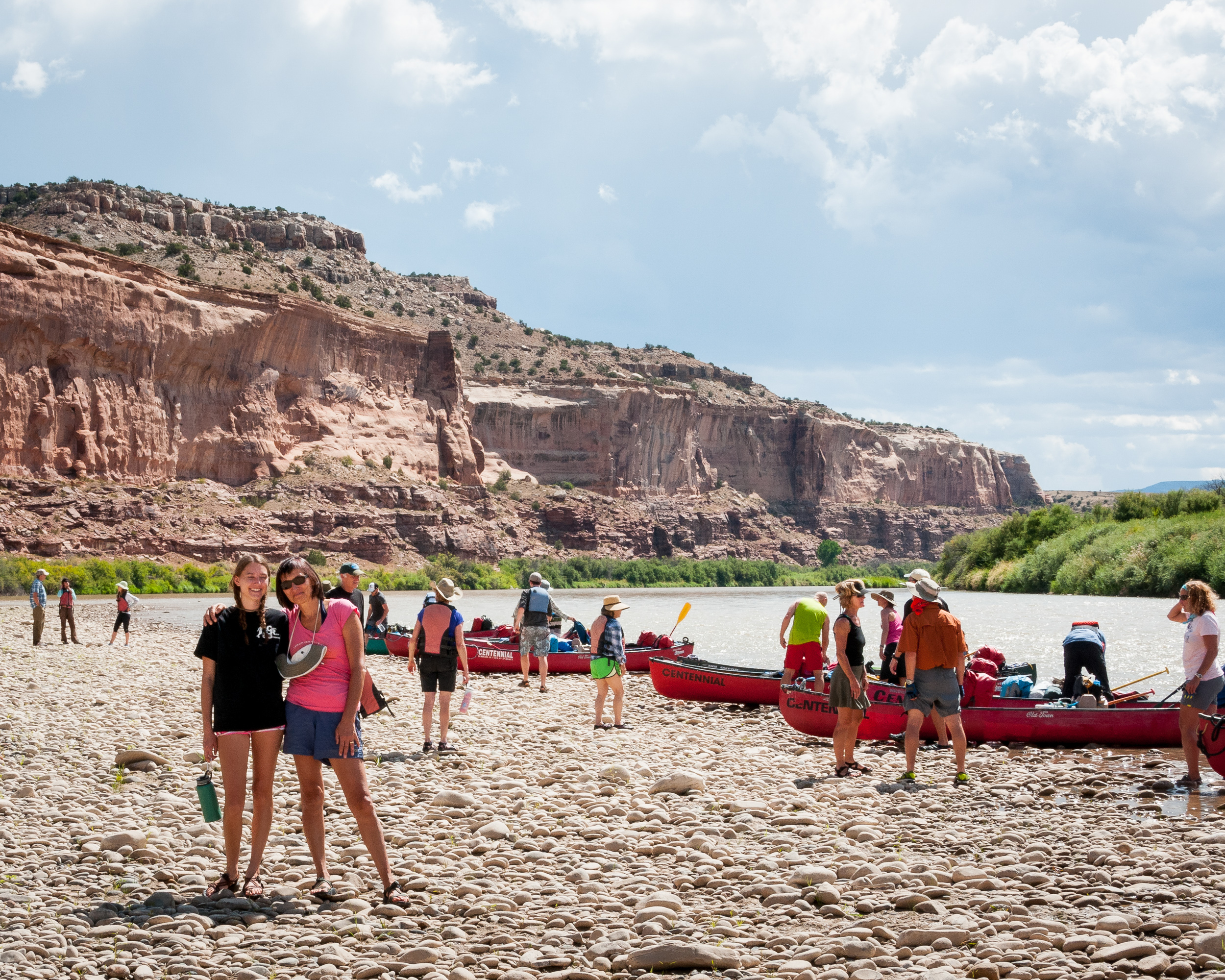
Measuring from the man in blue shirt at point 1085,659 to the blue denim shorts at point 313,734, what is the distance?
1101 centimetres

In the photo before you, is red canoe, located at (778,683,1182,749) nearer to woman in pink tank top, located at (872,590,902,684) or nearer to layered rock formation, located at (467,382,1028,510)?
woman in pink tank top, located at (872,590,902,684)

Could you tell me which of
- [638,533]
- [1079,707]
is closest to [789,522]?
[638,533]

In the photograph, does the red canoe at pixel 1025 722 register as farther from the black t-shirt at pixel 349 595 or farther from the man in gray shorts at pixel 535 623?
the black t-shirt at pixel 349 595

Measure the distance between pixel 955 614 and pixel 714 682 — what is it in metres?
30.4

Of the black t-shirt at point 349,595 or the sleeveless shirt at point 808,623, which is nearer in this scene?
the sleeveless shirt at point 808,623

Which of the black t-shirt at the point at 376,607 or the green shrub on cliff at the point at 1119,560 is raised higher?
the green shrub on cliff at the point at 1119,560

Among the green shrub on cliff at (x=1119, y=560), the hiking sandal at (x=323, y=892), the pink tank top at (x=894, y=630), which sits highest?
the green shrub on cliff at (x=1119, y=560)

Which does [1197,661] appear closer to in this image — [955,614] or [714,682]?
[714,682]

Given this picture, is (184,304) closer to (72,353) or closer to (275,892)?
(72,353)

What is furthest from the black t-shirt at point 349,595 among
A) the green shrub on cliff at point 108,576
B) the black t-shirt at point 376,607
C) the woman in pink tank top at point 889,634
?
the green shrub on cliff at point 108,576

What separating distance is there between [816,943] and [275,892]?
3.19 meters

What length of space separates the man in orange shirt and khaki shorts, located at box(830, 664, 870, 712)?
1.44 feet

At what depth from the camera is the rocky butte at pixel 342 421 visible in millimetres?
59688

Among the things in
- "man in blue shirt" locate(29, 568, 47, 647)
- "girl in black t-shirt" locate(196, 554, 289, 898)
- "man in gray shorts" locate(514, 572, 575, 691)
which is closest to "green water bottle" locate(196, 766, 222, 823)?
"girl in black t-shirt" locate(196, 554, 289, 898)
